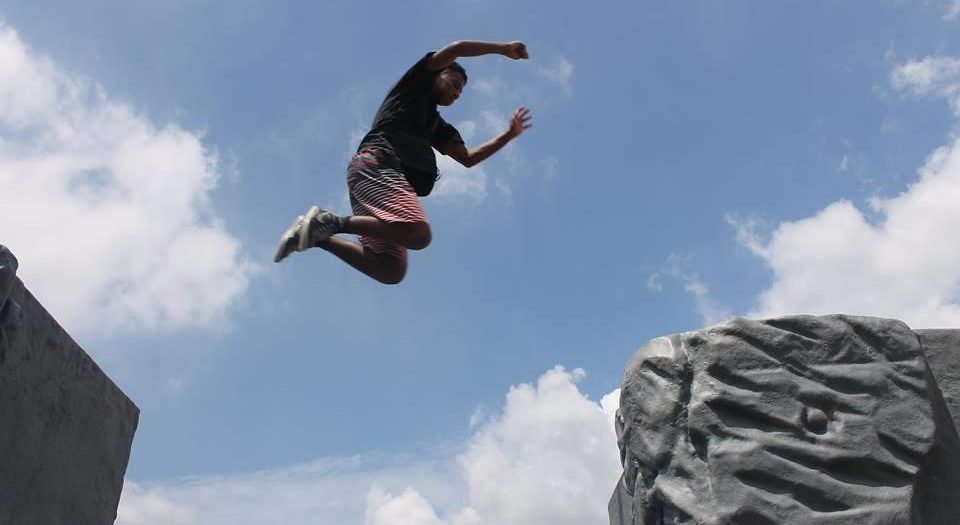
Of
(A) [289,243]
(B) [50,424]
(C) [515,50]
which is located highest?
(C) [515,50]

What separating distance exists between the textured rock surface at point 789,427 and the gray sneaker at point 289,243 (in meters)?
1.85

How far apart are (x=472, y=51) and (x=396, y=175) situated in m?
0.70

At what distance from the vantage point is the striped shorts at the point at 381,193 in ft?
13.1

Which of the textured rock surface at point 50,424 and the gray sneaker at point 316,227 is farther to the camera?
the gray sneaker at point 316,227

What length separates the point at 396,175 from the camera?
4.16 m

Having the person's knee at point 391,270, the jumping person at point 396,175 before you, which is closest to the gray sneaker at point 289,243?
the jumping person at point 396,175

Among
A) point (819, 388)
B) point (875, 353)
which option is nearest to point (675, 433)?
point (819, 388)

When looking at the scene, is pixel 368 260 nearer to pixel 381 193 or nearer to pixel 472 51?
pixel 381 193

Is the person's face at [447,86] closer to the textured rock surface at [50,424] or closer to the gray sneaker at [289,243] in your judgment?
the gray sneaker at [289,243]

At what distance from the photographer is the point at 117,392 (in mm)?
4191

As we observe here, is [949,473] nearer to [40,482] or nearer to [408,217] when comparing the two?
[408,217]

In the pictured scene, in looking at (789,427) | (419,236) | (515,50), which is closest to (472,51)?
(515,50)

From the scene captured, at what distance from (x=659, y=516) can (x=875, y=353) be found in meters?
1.39

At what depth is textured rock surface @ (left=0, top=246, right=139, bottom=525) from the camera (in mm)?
3168
